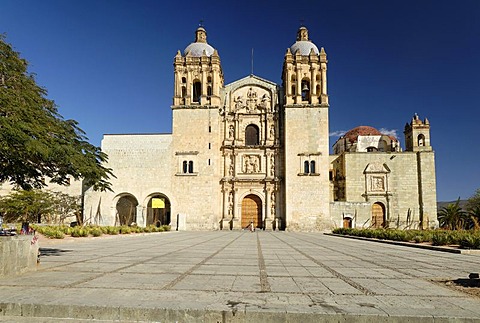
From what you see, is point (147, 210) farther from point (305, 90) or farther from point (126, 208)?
point (305, 90)

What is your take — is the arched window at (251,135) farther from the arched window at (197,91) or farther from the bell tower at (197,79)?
the arched window at (197,91)

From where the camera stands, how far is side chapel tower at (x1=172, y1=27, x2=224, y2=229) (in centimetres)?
2839

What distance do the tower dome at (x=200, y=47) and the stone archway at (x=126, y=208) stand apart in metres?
13.3

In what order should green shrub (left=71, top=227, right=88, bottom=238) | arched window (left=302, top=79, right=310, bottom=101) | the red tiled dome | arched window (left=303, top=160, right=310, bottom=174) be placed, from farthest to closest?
the red tiled dome
arched window (left=302, top=79, right=310, bottom=101)
arched window (left=303, top=160, right=310, bottom=174)
green shrub (left=71, top=227, right=88, bottom=238)

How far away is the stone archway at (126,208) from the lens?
98.7 ft

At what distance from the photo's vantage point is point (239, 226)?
29031 mm

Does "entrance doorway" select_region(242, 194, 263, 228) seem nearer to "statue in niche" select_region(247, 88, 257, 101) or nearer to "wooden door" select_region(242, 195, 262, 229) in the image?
"wooden door" select_region(242, 195, 262, 229)

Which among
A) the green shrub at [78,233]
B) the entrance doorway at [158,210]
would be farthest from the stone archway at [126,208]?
the green shrub at [78,233]

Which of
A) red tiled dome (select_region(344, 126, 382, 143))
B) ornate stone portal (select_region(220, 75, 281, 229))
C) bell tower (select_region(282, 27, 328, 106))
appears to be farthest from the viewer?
red tiled dome (select_region(344, 126, 382, 143))

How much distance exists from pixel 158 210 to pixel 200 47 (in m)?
14.5

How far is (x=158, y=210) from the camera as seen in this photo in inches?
1214

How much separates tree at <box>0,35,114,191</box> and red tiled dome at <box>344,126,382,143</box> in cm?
3437

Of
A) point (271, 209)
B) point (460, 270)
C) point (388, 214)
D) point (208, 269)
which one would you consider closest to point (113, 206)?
point (271, 209)

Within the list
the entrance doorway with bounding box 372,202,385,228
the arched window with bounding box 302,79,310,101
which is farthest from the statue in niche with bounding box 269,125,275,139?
the entrance doorway with bounding box 372,202,385,228
